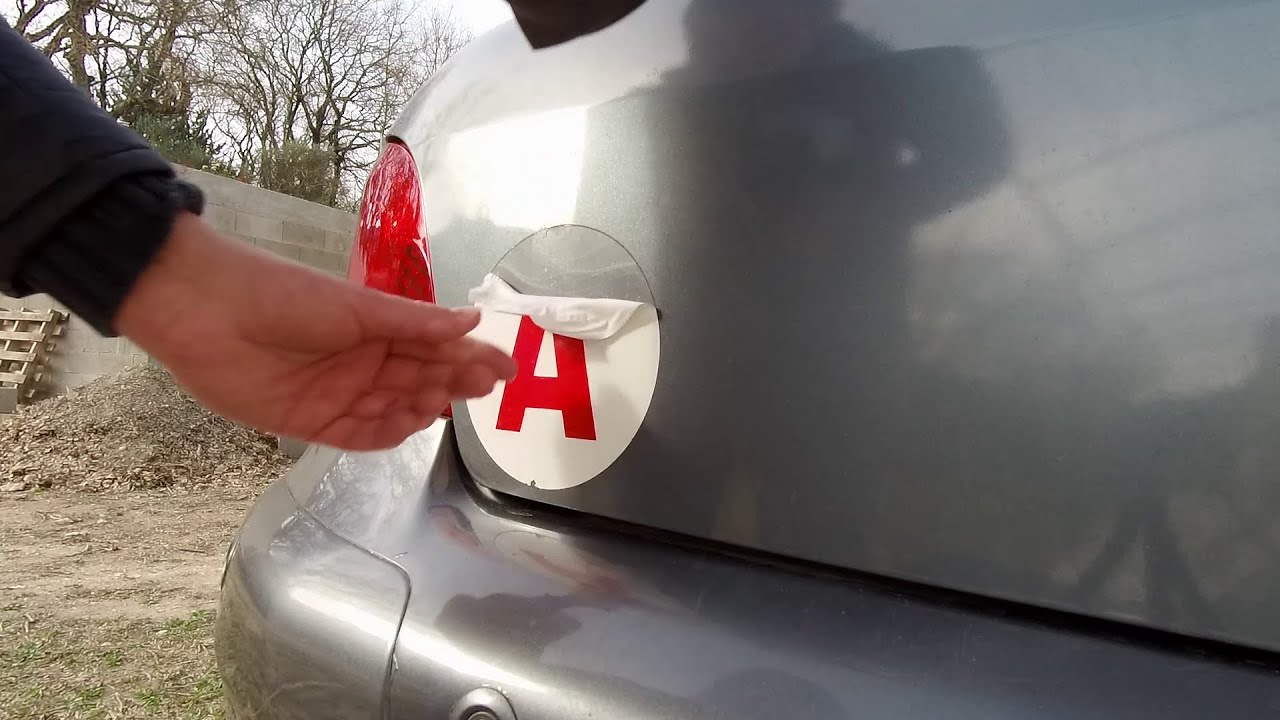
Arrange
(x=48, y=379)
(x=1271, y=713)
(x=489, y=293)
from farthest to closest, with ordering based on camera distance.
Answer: (x=48, y=379)
(x=489, y=293)
(x=1271, y=713)

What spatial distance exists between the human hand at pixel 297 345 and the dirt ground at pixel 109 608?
5.98 feet

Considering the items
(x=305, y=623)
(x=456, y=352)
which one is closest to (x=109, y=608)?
(x=305, y=623)

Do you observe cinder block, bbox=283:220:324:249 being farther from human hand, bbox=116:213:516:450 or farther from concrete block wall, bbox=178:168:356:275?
human hand, bbox=116:213:516:450

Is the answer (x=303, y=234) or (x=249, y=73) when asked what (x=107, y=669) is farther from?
(x=249, y=73)

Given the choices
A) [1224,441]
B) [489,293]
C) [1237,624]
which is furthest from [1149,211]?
[489,293]

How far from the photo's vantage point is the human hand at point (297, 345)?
2.78 ft

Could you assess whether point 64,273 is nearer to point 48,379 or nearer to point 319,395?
point 319,395

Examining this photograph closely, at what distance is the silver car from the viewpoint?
749mm

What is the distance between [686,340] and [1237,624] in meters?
0.59

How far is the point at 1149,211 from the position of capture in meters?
0.76

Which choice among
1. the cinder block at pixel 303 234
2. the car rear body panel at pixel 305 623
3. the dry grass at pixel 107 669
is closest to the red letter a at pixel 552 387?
the car rear body panel at pixel 305 623

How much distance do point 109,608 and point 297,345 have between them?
2.89 m

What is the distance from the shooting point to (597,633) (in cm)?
92

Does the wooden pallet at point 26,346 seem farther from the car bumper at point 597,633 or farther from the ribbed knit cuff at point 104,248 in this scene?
the ribbed knit cuff at point 104,248
